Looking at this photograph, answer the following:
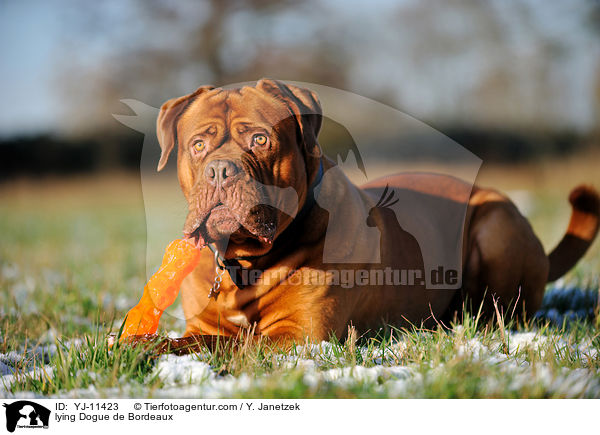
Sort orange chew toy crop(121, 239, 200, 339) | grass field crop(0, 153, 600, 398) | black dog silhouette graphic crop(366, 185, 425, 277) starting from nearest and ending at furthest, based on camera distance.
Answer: grass field crop(0, 153, 600, 398) < orange chew toy crop(121, 239, 200, 339) < black dog silhouette graphic crop(366, 185, 425, 277)

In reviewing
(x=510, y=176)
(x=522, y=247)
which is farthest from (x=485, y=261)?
(x=510, y=176)

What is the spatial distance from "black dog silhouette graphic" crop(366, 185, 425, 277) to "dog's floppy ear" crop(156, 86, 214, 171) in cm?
105

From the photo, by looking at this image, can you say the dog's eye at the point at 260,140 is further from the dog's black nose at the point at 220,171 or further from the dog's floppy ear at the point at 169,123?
the dog's floppy ear at the point at 169,123

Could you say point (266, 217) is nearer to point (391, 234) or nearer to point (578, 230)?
point (391, 234)

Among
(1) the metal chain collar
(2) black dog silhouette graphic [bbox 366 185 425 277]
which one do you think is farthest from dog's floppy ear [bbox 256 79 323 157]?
(1) the metal chain collar

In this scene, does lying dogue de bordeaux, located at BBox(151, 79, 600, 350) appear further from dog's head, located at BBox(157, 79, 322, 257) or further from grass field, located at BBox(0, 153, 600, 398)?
grass field, located at BBox(0, 153, 600, 398)

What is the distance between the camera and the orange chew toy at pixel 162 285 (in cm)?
241

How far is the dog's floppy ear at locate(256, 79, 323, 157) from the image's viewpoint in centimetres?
238

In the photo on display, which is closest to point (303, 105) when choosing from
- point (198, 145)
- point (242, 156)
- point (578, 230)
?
point (242, 156)

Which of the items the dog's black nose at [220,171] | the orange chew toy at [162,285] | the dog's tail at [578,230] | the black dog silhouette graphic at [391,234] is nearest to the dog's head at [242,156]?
the dog's black nose at [220,171]

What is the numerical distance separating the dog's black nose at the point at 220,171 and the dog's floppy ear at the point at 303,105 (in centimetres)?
40

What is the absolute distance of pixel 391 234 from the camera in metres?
2.78
